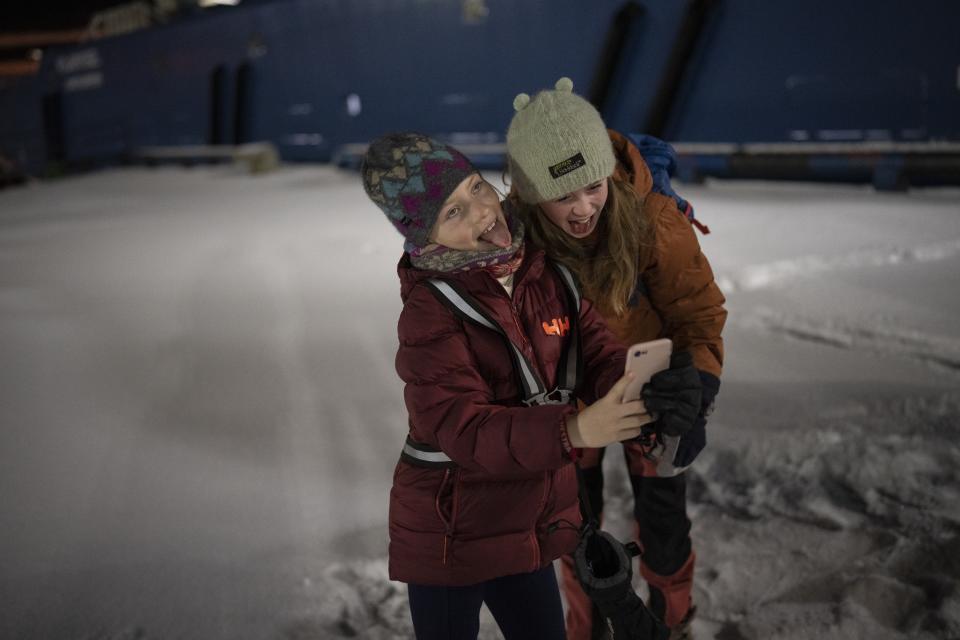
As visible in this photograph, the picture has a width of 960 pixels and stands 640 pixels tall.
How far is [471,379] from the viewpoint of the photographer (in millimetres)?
1270

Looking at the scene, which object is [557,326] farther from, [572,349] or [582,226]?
[582,226]

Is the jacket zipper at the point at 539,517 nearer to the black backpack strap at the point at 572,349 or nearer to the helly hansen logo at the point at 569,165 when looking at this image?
the black backpack strap at the point at 572,349

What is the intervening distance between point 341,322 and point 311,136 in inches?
333

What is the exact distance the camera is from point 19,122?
57.0 feet

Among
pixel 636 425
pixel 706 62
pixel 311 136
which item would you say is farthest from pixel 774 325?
pixel 311 136

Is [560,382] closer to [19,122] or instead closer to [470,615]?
[470,615]

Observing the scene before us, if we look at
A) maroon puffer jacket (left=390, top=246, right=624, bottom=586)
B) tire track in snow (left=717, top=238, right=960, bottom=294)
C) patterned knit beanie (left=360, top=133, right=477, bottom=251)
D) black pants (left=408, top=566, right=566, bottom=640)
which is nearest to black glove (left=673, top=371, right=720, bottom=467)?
maroon puffer jacket (left=390, top=246, right=624, bottom=586)

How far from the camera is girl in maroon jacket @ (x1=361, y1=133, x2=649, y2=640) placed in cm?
127

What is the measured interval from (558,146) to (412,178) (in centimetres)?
33

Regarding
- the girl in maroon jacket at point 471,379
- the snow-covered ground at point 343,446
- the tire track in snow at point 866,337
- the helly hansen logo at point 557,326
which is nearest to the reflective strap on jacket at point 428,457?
the girl in maroon jacket at point 471,379

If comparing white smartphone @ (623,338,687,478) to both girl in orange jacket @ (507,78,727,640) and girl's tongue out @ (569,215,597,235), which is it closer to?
girl in orange jacket @ (507,78,727,640)

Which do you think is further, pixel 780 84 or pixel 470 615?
pixel 780 84

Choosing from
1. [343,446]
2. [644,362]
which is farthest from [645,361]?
[343,446]

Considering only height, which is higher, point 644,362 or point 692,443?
point 644,362
